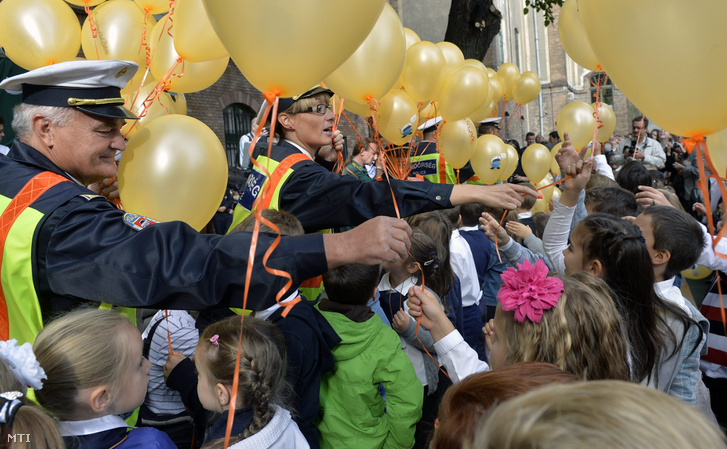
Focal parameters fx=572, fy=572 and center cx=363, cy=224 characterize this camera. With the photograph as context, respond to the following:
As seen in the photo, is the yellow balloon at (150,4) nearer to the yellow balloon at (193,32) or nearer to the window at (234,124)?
the yellow balloon at (193,32)

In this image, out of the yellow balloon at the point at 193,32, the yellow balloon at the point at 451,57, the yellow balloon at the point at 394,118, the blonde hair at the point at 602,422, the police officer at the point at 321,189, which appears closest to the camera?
the blonde hair at the point at 602,422

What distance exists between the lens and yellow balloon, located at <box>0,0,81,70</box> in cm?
283

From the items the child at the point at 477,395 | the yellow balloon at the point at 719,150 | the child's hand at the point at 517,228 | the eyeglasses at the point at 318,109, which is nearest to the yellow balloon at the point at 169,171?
the eyeglasses at the point at 318,109

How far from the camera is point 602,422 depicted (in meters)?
0.66

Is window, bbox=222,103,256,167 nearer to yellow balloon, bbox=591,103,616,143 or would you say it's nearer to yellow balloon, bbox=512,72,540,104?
yellow balloon, bbox=512,72,540,104

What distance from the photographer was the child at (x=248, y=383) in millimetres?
1856

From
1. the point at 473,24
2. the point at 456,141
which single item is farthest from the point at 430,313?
the point at 473,24

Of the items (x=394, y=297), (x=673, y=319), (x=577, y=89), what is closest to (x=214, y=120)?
(x=394, y=297)

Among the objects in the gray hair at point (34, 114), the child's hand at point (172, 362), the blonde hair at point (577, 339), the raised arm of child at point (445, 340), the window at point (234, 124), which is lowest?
the window at point (234, 124)

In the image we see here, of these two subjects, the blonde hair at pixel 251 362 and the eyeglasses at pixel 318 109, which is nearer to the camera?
the blonde hair at pixel 251 362

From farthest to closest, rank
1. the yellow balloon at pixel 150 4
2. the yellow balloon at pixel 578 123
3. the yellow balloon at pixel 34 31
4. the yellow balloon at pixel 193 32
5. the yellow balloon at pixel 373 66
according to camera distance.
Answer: the yellow balloon at pixel 578 123 < the yellow balloon at pixel 150 4 < the yellow balloon at pixel 34 31 < the yellow balloon at pixel 373 66 < the yellow balloon at pixel 193 32

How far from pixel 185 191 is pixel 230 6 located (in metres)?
0.98

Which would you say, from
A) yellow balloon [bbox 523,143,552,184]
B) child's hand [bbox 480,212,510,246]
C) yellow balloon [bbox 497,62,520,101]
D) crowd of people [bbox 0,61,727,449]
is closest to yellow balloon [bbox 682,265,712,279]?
crowd of people [bbox 0,61,727,449]

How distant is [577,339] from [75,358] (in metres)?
1.51
